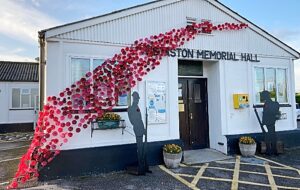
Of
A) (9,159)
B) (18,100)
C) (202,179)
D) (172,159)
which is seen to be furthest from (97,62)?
(18,100)

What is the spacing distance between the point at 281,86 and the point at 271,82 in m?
0.59

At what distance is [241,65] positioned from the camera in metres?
8.67

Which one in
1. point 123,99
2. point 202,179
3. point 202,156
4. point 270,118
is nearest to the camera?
point 202,179

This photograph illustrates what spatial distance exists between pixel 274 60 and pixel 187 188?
6.96m

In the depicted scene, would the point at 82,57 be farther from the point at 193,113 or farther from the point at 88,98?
the point at 193,113

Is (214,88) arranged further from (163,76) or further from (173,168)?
(173,168)

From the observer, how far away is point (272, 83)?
365 inches

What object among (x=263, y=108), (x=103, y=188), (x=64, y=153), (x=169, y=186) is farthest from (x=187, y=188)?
(x=263, y=108)

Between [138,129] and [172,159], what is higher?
[138,129]

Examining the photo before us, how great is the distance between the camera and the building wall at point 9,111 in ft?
51.1

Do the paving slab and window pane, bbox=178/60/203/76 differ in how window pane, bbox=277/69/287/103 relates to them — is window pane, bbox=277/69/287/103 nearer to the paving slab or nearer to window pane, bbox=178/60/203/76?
window pane, bbox=178/60/203/76

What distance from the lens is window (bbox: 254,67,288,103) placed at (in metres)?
8.95

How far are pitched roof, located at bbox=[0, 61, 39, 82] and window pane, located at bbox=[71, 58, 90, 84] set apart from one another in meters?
11.4

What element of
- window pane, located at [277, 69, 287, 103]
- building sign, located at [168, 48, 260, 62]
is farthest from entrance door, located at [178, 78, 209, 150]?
window pane, located at [277, 69, 287, 103]
